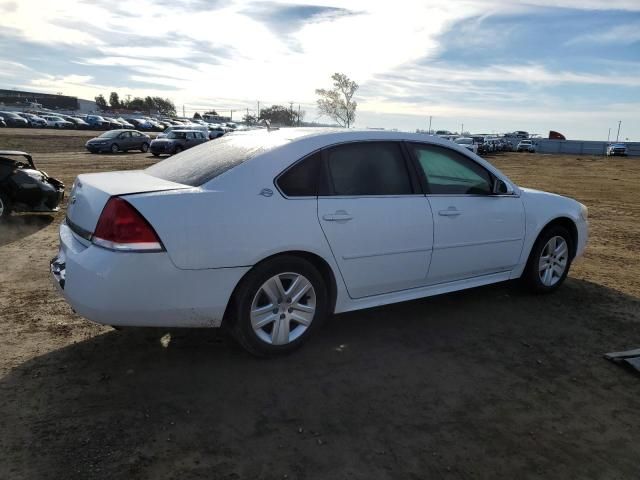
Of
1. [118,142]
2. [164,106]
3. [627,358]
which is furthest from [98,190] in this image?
[164,106]

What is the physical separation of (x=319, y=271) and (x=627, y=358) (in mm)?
2358

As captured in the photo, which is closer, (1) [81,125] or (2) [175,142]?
(2) [175,142]

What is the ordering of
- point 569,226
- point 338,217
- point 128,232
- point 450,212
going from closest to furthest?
point 128,232 → point 338,217 → point 450,212 → point 569,226

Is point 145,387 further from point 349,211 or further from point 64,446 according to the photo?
point 349,211

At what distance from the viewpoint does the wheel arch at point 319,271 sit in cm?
353

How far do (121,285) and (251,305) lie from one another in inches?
32.9

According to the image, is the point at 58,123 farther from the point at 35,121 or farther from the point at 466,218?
the point at 466,218

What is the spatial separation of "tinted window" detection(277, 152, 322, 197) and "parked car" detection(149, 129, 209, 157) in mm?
24072

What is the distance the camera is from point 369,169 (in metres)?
4.13

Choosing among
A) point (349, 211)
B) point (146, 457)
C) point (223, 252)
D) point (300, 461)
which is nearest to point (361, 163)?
point (349, 211)

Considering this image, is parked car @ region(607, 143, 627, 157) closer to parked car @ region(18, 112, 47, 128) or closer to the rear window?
parked car @ region(18, 112, 47, 128)

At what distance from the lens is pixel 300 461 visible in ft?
8.82

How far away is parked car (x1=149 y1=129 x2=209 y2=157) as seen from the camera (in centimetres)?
2670

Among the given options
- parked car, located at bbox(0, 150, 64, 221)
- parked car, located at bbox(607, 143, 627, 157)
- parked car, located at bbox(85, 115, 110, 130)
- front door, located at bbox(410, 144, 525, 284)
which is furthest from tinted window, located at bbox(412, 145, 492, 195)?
parked car, located at bbox(607, 143, 627, 157)
